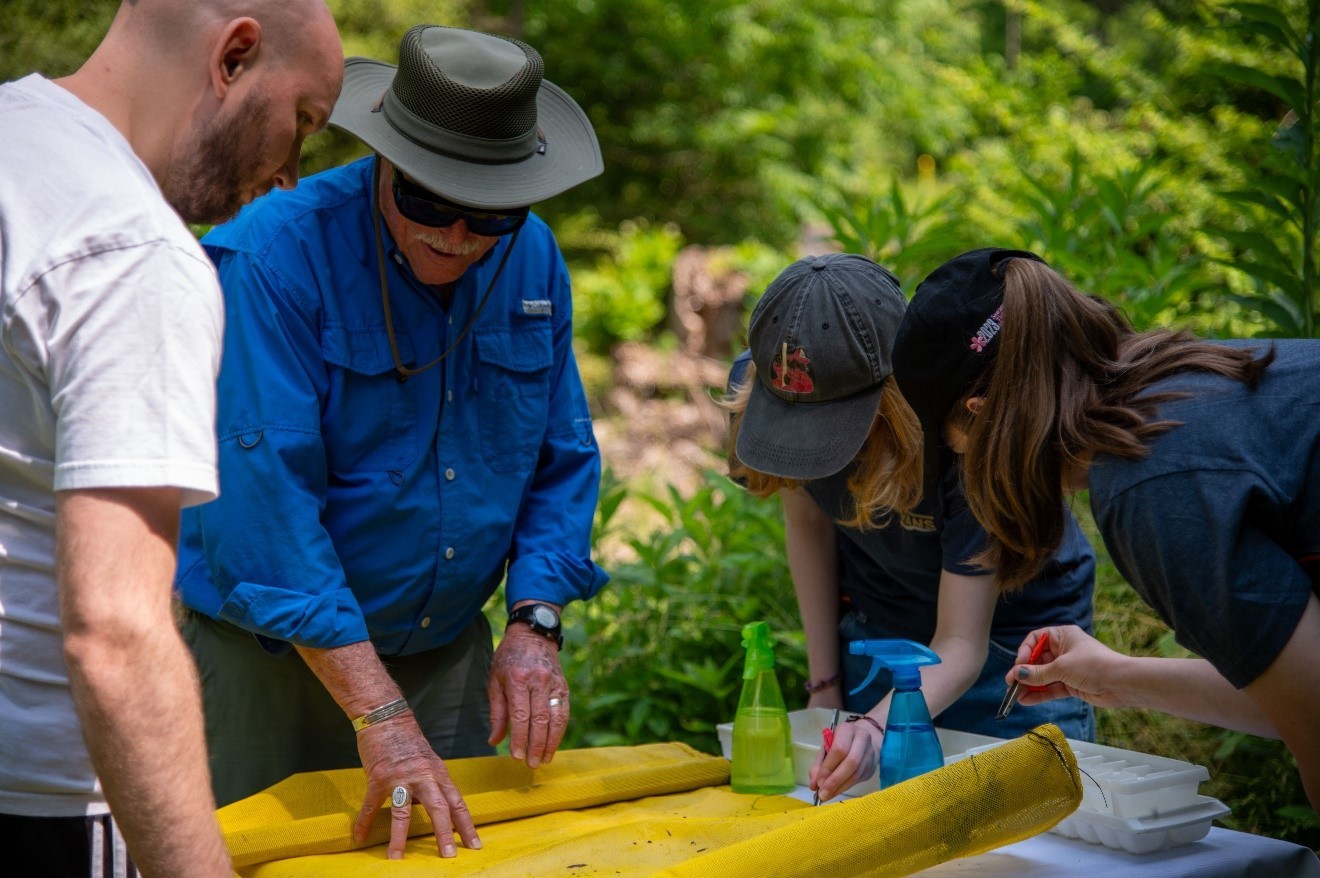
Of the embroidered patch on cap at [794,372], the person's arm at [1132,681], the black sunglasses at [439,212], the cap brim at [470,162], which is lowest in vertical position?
the person's arm at [1132,681]

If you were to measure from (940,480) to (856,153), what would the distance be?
41.6ft

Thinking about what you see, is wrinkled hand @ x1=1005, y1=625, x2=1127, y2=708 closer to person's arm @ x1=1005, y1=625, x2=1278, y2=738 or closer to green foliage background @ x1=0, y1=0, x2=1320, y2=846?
person's arm @ x1=1005, y1=625, x2=1278, y2=738

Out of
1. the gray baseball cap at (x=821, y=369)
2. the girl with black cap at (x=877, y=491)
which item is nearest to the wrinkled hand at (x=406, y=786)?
the girl with black cap at (x=877, y=491)

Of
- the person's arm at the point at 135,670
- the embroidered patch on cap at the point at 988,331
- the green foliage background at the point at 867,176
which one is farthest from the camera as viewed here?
the green foliage background at the point at 867,176

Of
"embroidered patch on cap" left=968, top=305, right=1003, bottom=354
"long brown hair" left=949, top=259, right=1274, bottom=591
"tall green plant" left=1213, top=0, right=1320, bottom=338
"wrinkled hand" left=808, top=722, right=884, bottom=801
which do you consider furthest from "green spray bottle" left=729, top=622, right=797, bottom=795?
"tall green plant" left=1213, top=0, right=1320, bottom=338

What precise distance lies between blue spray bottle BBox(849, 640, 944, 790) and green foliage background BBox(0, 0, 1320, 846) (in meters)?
1.32

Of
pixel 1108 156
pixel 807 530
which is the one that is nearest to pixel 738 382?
pixel 807 530

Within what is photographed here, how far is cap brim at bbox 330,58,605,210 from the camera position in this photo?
80.7 inches

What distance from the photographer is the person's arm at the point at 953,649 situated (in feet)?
6.69

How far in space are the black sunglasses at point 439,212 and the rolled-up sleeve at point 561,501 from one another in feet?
1.07

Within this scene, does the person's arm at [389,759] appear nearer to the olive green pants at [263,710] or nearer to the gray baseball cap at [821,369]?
the olive green pants at [263,710]

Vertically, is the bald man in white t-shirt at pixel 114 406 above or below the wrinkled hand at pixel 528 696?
above

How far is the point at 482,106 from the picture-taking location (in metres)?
2.12

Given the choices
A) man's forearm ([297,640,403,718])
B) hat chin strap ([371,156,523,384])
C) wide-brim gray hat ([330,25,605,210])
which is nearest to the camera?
man's forearm ([297,640,403,718])
